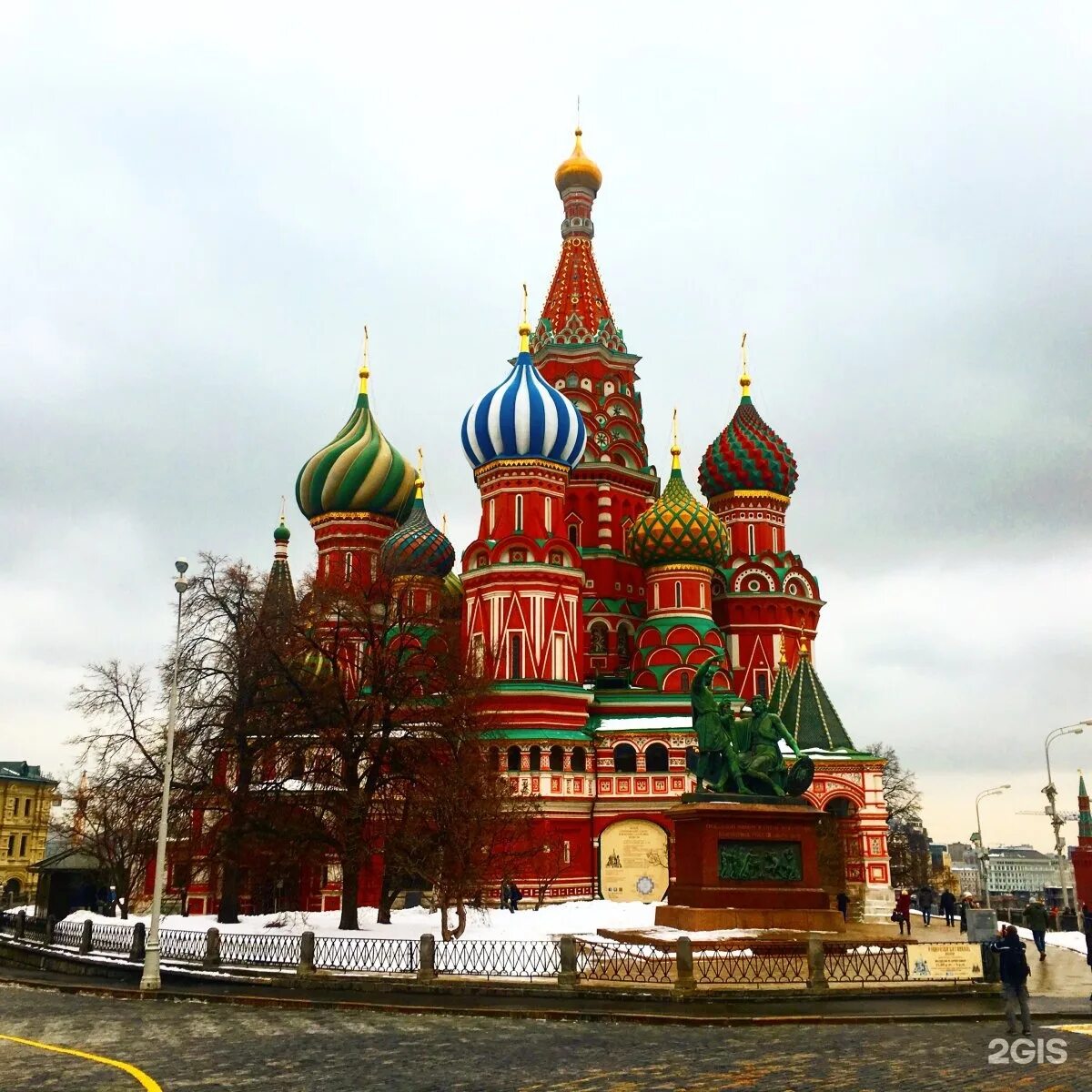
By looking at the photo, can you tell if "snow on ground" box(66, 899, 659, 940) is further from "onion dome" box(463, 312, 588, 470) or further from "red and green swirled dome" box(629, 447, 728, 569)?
"onion dome" box(463, 312, 588, 470)

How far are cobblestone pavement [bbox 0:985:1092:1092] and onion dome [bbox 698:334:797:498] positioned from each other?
44938 millimetres

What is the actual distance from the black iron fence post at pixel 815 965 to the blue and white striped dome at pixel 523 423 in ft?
106

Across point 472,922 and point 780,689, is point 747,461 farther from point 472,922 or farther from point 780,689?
point 472,922

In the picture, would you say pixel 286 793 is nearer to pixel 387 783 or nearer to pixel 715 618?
pixel 387 783

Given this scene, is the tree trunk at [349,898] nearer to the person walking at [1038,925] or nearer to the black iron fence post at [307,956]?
the black iron fence post at [307,956]

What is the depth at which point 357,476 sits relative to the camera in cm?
5619

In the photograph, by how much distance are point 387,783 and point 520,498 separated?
786 inches

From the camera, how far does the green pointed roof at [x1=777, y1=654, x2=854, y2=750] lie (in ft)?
155

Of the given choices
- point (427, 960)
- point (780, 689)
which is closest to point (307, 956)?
point (427, 960)

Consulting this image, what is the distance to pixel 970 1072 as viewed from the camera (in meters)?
12.9

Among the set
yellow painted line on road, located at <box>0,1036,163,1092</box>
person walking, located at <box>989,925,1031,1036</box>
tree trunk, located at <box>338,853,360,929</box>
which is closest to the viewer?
yellow painted line on road, located at <box>0,1036,163,1092</box>

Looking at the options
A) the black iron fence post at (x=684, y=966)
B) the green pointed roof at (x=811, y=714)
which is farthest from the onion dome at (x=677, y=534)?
the black iron fence post at (x=684, y=966)

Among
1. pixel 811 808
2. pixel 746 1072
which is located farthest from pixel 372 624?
pixel 746 1072

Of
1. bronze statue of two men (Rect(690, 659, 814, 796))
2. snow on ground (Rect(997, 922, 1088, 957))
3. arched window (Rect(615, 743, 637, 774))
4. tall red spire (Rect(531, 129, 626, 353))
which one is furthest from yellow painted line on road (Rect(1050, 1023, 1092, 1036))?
tall red spire (Rect(531, 129, 626, 353))
